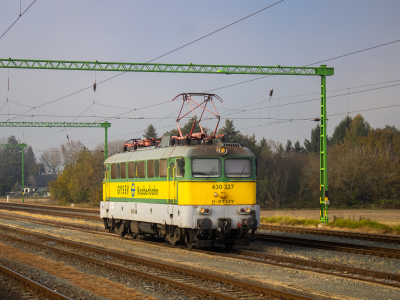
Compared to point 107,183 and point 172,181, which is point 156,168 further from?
point 107,183

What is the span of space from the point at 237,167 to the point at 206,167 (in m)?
1.08

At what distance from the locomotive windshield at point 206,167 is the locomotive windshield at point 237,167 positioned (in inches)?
12.3

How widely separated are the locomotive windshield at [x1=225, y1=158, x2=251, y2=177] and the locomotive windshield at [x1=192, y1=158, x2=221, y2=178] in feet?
1.02

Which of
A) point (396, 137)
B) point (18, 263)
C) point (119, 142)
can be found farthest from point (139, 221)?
point (119, 142)

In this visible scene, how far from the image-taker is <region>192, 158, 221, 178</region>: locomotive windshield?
15.8 m

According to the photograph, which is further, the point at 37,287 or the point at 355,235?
the point at 355,235

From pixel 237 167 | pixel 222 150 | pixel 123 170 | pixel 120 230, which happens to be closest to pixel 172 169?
pixel 222 150

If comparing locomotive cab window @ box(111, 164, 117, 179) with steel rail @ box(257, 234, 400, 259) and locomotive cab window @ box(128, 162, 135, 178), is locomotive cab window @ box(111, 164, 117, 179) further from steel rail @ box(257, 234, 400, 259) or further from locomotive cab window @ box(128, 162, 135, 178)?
steel rail @ box(257, 234, 400, 259)

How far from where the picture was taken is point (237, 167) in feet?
53.1

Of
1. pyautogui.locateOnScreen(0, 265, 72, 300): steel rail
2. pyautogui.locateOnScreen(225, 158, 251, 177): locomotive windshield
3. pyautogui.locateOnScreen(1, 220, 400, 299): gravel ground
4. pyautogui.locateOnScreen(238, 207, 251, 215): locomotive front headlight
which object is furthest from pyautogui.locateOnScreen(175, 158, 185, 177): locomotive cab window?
pyautogui.locateOnScreen(0, 265, 72, 300): steel rail

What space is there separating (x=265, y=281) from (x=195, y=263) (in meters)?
3.32

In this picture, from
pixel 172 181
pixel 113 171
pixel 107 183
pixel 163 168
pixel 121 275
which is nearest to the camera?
pixel 121 275

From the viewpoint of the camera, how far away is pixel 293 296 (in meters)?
8.55

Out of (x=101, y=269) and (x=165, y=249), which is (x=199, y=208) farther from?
(x=101, y=269)
